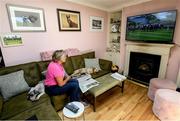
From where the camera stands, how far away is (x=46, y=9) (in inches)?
94.6

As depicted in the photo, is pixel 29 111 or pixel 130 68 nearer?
pixel 29 111

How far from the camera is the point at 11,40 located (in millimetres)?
2062

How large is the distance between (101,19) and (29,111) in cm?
327

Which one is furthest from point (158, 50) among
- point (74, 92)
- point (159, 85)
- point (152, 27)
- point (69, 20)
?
point (69, 20)

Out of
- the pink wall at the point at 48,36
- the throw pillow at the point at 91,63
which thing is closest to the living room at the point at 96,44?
the pink wall at the point at 48,36

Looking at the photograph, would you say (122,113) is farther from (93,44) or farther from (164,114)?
(93,44)

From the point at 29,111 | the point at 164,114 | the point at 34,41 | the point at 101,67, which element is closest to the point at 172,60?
the point at 164,114

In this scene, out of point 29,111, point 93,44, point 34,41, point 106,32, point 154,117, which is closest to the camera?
point 29,111

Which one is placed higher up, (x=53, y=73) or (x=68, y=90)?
(x=53, y=73)

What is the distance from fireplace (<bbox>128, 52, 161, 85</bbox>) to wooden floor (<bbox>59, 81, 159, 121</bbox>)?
0.48m

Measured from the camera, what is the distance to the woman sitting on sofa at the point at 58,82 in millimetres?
1753

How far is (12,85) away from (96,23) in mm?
2809

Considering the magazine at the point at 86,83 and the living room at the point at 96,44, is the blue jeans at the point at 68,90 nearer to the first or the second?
the magazine at the point at 86,83

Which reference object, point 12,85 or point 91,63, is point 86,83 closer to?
point 91,63
